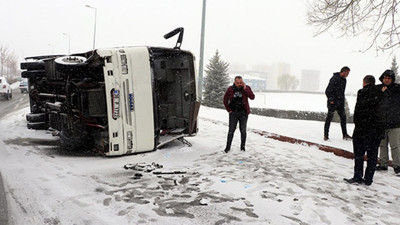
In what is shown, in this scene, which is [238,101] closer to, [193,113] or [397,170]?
[193,113]

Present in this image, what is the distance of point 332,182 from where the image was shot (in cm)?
454

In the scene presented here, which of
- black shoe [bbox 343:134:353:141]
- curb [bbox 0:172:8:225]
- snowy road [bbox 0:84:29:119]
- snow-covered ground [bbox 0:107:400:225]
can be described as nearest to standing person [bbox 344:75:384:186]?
snow-covered ground [bbox 0:107:400:225]

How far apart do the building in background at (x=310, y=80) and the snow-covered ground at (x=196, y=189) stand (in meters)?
201

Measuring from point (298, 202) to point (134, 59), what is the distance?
3.71m

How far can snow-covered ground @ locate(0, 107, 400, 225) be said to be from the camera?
3.25 m

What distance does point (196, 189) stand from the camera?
160 inches

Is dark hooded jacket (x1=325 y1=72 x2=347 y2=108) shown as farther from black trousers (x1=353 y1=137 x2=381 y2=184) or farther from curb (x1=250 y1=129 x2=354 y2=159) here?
black trousers (x1=353 y1=137 x2=381 y2=184)

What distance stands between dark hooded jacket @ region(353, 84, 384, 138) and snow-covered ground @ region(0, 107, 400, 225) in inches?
31.8

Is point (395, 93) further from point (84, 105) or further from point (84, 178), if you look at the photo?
point (84, 105)

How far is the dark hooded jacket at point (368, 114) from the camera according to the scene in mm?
4285

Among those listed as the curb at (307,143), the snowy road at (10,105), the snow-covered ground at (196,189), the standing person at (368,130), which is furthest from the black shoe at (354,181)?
the snowy road at (10,105)

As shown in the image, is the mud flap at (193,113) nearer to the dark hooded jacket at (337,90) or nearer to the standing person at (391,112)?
the dark hooded jacket at (337,90)

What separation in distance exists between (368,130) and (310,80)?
206 metres

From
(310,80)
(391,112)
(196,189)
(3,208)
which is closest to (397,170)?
(391,112)
